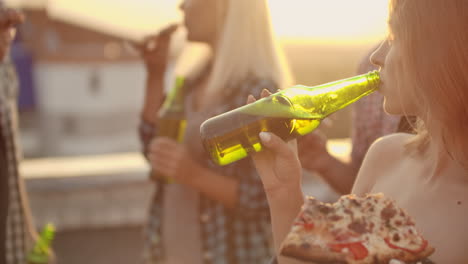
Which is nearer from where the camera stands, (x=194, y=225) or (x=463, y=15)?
(x=463, y=15)

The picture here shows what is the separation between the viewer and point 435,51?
113 centimetres

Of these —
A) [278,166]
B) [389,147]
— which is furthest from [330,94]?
[278,166]

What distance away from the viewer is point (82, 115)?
13.9 meters

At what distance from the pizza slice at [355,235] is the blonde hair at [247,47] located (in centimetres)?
129

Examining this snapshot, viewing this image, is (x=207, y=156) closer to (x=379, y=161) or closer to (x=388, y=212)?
(x=379, y=161)

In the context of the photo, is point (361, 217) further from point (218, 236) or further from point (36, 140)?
point (36, 140)

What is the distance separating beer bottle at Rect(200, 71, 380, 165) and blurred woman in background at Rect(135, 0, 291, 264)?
2.78ft

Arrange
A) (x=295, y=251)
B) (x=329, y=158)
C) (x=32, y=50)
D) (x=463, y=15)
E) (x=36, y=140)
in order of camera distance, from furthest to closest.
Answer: (x=36, y=140)
(x=32, y=50)
(x=329, y=158)
(x=463, y=15)
(x=295, y=251)

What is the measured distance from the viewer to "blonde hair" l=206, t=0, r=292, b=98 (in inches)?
89.0

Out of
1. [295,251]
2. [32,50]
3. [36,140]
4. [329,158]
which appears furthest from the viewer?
[36,140]

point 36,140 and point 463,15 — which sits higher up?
point 463,15

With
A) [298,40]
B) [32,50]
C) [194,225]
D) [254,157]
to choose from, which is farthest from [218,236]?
[298,40]

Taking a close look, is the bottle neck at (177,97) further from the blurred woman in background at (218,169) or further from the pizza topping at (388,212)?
the pizza topping at (388,212)

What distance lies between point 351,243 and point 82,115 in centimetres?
1353
